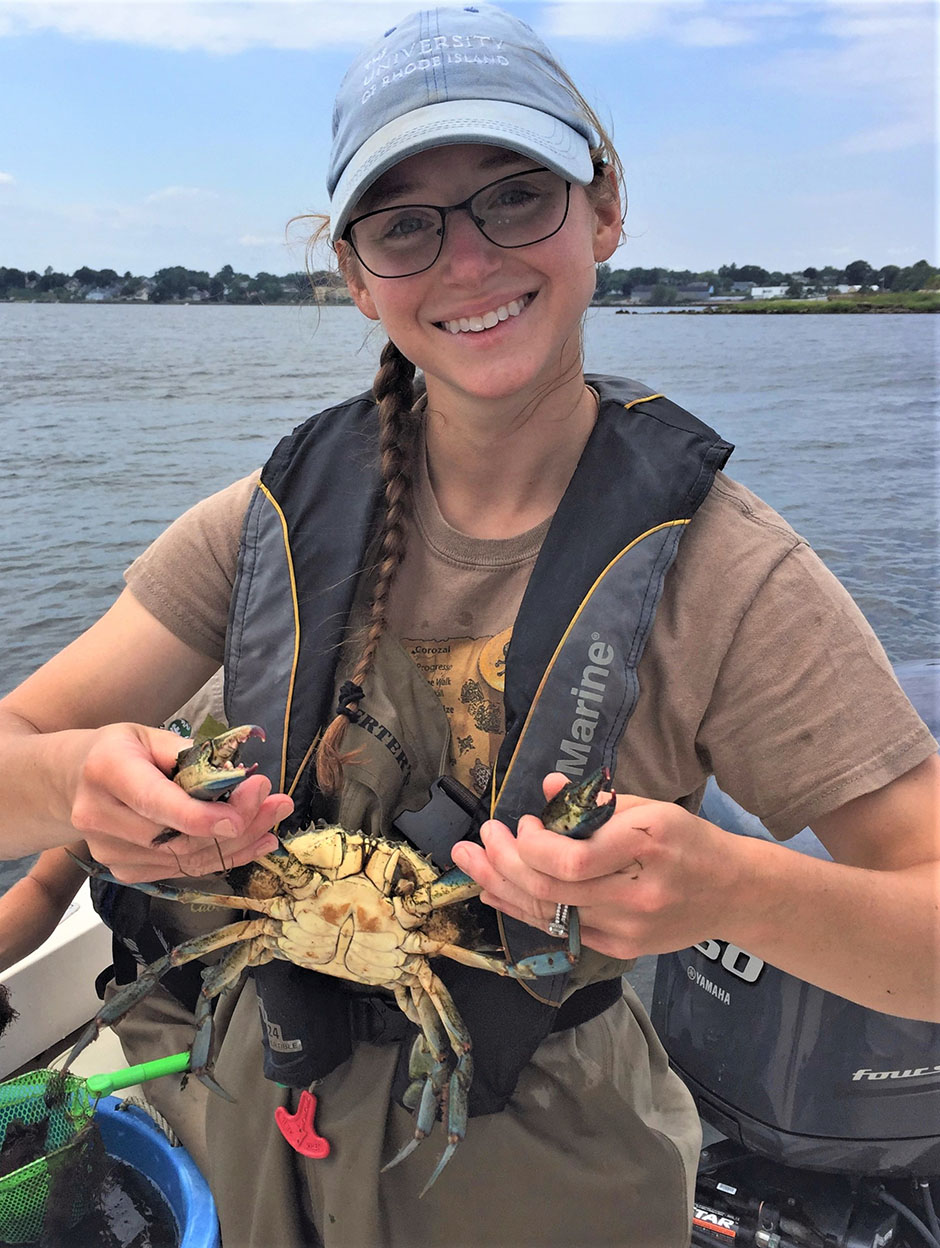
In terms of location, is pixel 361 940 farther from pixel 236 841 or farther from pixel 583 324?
pixel 583 324

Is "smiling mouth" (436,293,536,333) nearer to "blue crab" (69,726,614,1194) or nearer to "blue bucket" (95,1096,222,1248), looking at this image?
"blue crab" (69,726,614,1194)

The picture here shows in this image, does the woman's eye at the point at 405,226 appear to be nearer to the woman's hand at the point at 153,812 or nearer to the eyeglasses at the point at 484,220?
the eyeglasses at the point at 484,220

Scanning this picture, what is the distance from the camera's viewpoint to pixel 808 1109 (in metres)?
2.39

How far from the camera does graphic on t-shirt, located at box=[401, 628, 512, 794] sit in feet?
6.64

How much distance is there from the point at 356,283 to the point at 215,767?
114 cm

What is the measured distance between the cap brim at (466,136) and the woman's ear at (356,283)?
30cm

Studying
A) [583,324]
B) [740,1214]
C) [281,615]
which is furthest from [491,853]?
[740,1214]

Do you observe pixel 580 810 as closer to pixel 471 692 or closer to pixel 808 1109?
pixel 471 692

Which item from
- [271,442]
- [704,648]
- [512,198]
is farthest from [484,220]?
[271,442]

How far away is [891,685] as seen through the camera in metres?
1.78

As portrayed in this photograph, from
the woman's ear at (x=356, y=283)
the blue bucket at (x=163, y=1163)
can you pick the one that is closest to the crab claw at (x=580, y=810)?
the woman's ear at (x=356, y=283)

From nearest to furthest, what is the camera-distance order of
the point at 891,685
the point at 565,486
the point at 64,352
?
the point at 891,685 < the point at 565,486 < the point at 64,352

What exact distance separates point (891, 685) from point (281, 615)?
1.18 meters

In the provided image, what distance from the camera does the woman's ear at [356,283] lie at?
82.4 inches
